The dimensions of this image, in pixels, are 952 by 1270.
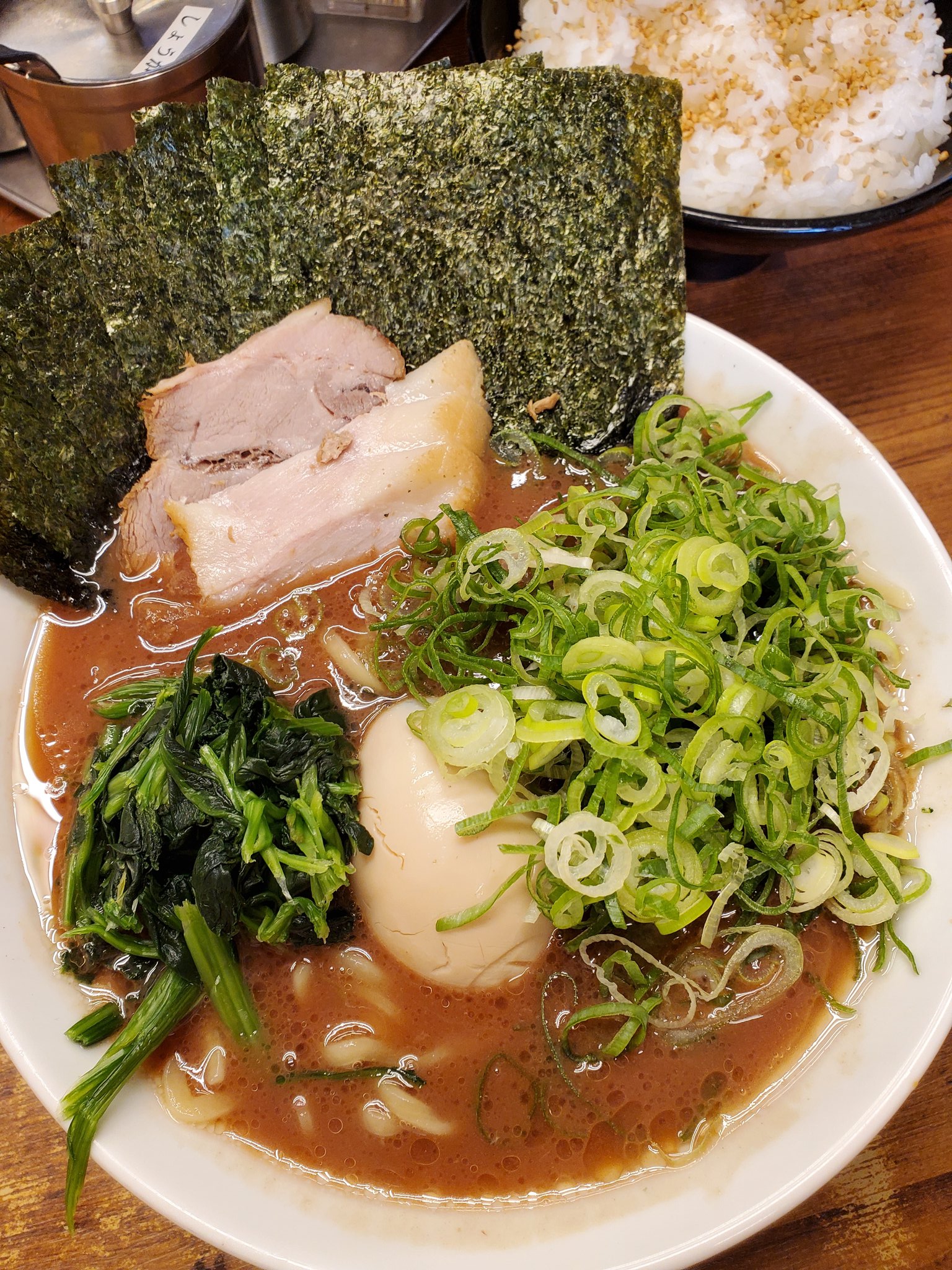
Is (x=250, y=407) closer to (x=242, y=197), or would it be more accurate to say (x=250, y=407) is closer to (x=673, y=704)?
(x=242, y=197)

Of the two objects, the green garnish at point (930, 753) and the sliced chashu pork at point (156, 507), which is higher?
the sliced chashu pork at point (156, 507)

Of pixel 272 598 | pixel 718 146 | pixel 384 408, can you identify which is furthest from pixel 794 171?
pixel 272 598

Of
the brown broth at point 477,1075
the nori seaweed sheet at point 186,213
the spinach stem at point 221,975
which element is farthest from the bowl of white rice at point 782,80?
the spinach stem at point 221,975

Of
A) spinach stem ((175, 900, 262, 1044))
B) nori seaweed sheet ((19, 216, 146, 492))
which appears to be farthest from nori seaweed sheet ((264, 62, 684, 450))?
spinach stem ((175, 900, 262, 1044))

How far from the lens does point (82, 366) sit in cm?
175

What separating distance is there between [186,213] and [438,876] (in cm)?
133

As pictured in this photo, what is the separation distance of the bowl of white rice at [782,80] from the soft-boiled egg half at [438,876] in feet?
4.76

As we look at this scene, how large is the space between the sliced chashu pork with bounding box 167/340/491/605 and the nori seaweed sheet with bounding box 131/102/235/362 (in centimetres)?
34

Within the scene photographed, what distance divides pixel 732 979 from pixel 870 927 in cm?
26

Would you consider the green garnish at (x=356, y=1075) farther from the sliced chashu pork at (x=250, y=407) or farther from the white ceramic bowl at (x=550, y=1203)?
the sliced chashu pork at (x=250, y=407)

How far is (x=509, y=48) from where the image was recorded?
89.8 inches

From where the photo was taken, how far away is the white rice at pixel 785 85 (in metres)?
2.13

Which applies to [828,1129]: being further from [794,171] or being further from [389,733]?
[794,171]

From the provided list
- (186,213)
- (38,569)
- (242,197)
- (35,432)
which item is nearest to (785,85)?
(242,197)
